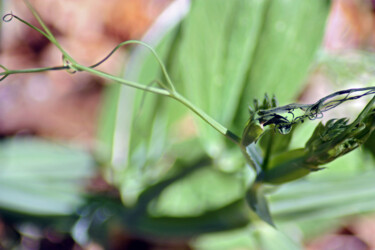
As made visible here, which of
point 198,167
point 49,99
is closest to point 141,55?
point 198,167

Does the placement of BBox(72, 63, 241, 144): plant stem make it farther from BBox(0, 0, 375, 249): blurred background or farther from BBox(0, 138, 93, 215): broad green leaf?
BBox(0, 138, 93, 215): broad green leaf

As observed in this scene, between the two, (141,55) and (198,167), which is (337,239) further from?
(141,55)

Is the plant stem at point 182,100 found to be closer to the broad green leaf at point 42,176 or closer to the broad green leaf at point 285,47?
the broad green leaf at point 285,47

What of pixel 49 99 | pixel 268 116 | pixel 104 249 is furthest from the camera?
pixel 49 99

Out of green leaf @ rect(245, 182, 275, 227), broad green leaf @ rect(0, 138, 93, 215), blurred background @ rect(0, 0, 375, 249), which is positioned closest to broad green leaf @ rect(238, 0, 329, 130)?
blurred background @ rect(0, 0, 375, 249)

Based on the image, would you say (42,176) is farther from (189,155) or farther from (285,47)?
(285,47)

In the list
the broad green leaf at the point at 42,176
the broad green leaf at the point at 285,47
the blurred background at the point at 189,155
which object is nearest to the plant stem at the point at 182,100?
the blurred background at the point at 189,155

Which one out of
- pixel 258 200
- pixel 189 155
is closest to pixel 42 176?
pixel 189 155
